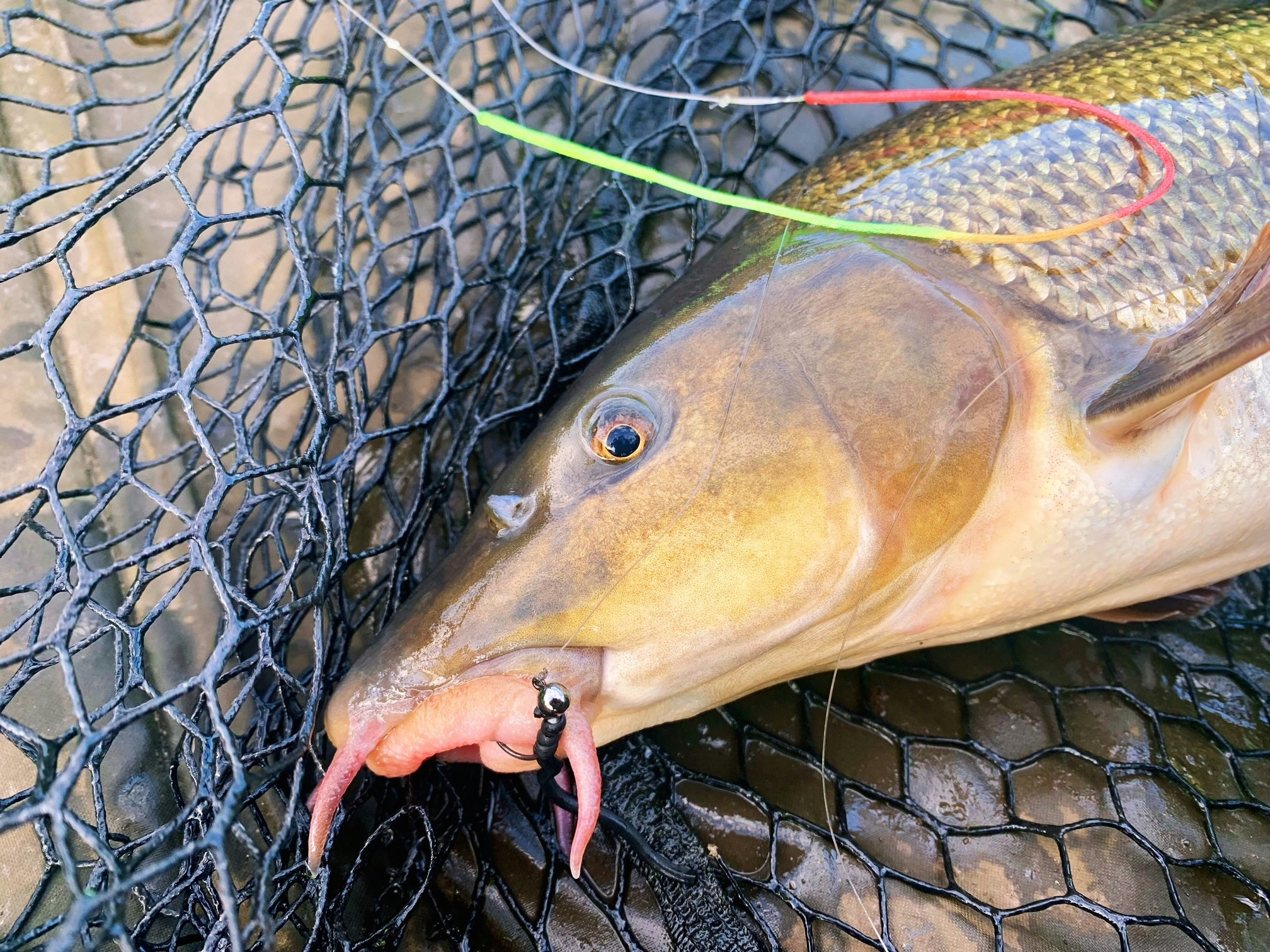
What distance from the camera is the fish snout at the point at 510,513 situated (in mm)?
1488

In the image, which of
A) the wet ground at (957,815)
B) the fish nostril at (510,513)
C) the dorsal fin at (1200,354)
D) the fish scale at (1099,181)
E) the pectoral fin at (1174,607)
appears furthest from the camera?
the pectoral fin at (1174,607)

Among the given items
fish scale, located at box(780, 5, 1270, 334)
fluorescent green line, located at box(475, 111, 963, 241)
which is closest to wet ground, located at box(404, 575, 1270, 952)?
fish scale, located at box(780, 5, 1270, 334)

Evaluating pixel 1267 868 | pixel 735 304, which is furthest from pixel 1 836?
pixel 1267 868

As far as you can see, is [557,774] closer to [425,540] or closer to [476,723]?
[476,723]

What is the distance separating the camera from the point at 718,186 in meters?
2.24

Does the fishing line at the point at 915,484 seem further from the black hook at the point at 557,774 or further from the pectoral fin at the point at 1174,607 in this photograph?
the pectoral fin at the point at 1174,607

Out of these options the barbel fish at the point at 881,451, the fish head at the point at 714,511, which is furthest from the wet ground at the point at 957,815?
the fish head at the point at 714,511

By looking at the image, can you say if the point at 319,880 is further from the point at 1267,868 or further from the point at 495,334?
the point at 1267,868

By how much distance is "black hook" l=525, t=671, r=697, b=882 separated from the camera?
136 centimetres

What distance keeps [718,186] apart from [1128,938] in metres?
1.91

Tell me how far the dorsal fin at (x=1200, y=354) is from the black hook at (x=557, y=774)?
1060 millimetres

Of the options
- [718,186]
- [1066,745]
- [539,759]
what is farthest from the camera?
[718,186]

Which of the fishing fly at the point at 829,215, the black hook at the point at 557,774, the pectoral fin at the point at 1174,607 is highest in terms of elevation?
the fishing fly at the point at 829,215

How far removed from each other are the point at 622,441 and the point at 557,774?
65cm
